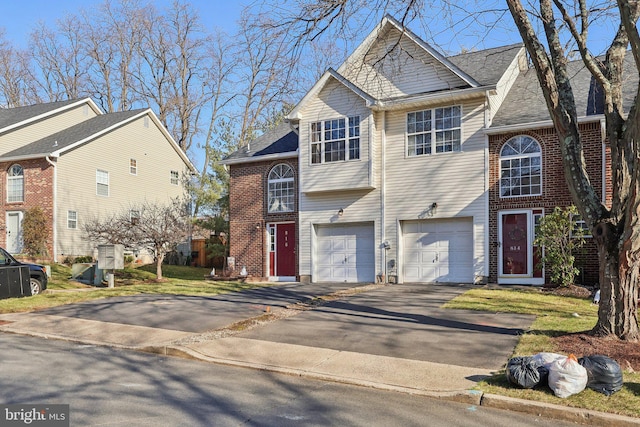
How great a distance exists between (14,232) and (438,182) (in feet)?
66.3

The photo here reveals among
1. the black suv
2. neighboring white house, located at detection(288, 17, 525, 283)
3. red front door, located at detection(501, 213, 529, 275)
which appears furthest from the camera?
neighboring white house, located at detection(288, 17, 525, 283)

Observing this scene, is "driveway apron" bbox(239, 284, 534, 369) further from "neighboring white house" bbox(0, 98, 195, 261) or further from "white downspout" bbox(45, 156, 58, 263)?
"neighboring white house" bbox(0, 98, 195, 261)

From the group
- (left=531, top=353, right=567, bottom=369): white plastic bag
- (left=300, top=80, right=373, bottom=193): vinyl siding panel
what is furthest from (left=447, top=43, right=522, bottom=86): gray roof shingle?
(left=531, top=353, right=567, bottom=369): white plastic bag

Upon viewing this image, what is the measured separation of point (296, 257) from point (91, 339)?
36.3 feet

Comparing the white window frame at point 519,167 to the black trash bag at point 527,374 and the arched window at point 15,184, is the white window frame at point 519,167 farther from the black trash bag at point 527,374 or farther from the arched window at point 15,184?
the arched window at point 15,184

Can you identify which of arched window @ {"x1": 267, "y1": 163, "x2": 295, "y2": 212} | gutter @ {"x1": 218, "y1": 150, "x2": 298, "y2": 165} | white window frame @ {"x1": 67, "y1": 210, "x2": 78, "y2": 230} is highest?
gutter @ {"x1": 218, "y1": 150, "x2": 298, "y2": 165}

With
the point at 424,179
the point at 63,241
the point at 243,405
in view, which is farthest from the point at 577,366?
the point at 63,241

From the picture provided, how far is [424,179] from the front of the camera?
706 inches

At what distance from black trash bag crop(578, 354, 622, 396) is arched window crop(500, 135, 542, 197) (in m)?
10.9

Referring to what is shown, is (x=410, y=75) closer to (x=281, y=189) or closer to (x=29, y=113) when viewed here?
(x=281, y=189)

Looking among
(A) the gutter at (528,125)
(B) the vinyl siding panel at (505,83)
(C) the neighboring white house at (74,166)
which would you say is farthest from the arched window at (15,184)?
(B) the vinyl siding panel at (505,83)

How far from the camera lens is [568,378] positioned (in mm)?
6012

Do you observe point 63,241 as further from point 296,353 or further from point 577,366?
point 577,366

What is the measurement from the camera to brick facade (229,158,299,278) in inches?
817
